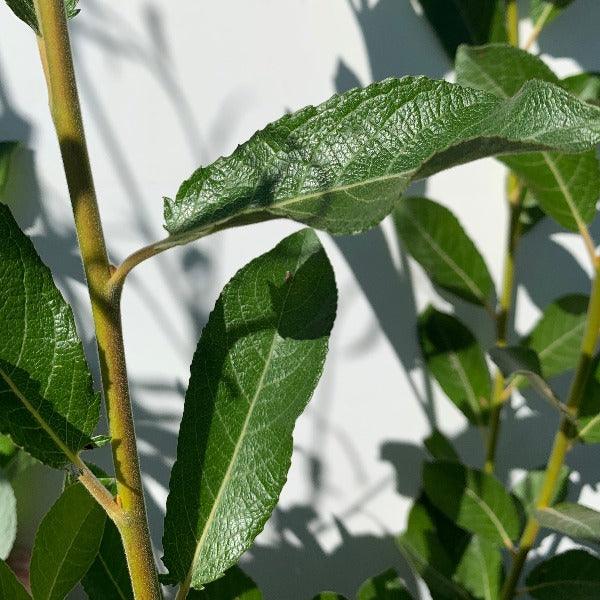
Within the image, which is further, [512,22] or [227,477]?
[512,22]

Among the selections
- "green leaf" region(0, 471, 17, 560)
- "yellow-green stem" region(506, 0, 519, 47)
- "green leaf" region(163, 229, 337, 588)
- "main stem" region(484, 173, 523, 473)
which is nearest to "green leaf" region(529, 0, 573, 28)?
"yellow-green stem" region(506, 0, 519, 47)

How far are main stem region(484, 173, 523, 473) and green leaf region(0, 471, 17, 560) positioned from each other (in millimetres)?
418

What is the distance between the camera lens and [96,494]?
1.11ft

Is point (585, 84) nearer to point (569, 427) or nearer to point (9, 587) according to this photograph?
point (569, 427)

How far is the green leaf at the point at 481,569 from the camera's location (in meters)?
0.70

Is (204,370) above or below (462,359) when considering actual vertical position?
above

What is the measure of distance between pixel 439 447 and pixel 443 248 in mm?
201

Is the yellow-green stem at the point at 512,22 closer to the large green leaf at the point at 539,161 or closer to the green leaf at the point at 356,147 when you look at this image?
the large green leaf at the point at 539,161

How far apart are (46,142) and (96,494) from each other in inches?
13.8

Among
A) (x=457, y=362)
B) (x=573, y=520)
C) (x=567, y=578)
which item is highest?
(x=457, y=362)

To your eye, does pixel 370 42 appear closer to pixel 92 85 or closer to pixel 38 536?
pixel 92 85

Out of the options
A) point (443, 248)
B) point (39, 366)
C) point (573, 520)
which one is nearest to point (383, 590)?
point (573, 520)

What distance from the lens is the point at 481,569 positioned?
0.71 m

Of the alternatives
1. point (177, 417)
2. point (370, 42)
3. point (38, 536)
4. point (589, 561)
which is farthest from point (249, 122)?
point (589, 561)
